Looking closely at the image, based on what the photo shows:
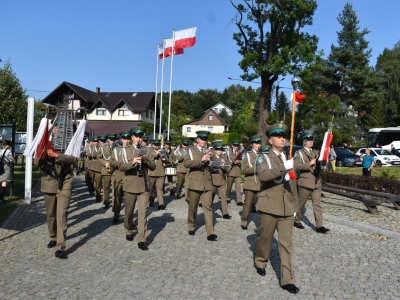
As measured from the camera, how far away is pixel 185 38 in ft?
99.8

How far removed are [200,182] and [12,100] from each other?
30.7m

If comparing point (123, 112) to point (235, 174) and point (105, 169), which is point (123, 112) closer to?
point (105, 169)

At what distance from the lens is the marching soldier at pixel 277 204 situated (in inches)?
233

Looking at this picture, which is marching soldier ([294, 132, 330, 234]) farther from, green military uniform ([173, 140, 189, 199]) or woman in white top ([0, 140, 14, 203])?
woman in white top ([0, 140, 14, 203])

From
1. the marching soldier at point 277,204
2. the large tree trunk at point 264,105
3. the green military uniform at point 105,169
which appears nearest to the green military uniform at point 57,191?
the marching soldier at point 277,204

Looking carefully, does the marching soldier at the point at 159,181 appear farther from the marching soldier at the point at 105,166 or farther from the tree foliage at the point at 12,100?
the tree foliage at the point at 12,100

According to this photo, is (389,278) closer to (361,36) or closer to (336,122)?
(336,122)

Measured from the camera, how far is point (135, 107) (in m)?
61.5

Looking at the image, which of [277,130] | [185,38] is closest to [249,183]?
[277,130]

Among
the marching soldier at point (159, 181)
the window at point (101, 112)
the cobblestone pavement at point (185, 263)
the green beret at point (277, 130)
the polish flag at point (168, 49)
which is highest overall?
the polish flag at point (168, 49)

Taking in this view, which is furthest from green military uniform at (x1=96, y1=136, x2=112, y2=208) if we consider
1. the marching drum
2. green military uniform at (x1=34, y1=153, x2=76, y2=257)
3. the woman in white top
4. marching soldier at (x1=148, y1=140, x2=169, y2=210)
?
green military uniform at (x1=34, y1=153, x2=76, y2=257)

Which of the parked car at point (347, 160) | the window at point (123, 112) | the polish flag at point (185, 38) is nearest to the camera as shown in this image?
the polish flag at point (185, 38)

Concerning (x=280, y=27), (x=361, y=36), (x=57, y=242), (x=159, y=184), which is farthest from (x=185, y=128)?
(x=57, y=242)

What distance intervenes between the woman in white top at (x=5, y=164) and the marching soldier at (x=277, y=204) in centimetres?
927
